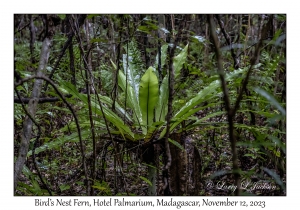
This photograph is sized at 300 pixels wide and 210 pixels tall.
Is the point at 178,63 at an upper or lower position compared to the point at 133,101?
upper

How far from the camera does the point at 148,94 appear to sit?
2.24 m

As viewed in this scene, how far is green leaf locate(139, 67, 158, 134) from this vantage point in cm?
220

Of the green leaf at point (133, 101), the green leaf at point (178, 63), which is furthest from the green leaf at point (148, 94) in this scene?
the green leaf at point (178, 63)

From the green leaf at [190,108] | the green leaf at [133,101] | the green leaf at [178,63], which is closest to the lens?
the green leaf at [190,108]

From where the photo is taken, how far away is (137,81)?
9.04 ft

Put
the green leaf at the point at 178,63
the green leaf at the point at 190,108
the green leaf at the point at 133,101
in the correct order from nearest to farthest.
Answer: the green leaf at the point at 190,108 < the green leaf at the point at 133,101 < the green leaf at the point at 178,63

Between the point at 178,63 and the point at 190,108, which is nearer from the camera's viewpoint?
the point at 190,108

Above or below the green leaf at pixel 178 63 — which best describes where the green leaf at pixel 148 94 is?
below

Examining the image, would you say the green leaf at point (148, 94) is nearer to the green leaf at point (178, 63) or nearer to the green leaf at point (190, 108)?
the green leaf at point (190, 108)

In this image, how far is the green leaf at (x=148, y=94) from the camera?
2201 millimetres

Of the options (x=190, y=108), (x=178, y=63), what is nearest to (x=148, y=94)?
(x=190, y=108)

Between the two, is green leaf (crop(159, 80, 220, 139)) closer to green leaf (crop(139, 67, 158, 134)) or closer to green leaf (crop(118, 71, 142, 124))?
green leaf (crop(139, 67, 158, 134))

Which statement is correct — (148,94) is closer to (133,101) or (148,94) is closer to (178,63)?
(133,101)
